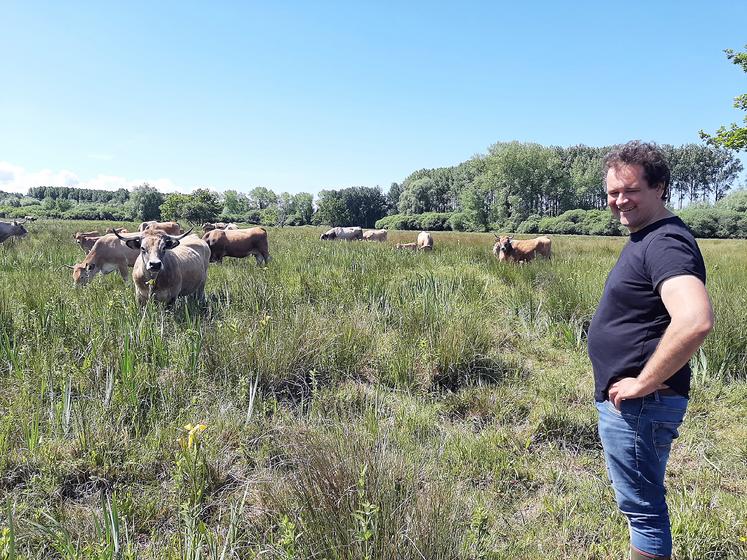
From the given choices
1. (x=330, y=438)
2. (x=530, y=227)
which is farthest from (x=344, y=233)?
(x=530, y=227)

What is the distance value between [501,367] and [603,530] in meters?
2.28

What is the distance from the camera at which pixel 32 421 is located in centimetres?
280

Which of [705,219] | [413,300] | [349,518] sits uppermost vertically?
[705,219]

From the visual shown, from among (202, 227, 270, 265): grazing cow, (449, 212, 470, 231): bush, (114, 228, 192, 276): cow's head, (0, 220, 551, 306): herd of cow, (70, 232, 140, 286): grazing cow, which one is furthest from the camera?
(449, 212, 470, 231): bush

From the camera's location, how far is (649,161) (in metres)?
1.82

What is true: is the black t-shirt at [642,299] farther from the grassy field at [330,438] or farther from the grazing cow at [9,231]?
the grazing cow at [9,231]

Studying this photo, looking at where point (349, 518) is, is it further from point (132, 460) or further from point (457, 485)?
point (132, 460)

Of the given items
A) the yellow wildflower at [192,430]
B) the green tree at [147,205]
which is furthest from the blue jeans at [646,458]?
the green tree at [147,205]

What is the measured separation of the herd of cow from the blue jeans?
488 cm

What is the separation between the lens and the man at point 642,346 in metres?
1.69

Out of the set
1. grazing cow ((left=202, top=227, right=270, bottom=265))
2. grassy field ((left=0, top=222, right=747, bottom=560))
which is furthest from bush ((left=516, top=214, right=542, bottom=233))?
grassy field ((left=0, top=222, right=747, bottom=560))

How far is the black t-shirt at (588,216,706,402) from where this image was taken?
1.66 metres

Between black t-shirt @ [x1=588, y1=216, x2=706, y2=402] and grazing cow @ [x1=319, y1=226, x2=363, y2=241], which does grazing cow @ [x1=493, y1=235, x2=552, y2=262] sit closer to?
black t-shirt @ [x1=588, y1=216, x2=706, y2=402]

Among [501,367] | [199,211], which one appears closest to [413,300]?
[501,367]
